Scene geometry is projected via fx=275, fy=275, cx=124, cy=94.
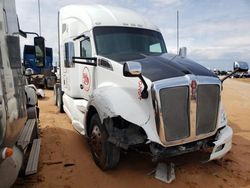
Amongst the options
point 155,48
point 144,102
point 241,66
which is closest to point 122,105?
point 144,102

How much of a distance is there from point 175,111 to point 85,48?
2.98 metres

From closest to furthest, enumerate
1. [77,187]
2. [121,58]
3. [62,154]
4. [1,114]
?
1. [1,114]
2. [77,187]
3. [121,58]
4. [62,154]

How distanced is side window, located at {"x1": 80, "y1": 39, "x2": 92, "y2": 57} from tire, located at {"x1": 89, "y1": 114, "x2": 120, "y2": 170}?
5.43 ft

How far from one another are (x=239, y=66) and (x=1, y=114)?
13.0ft

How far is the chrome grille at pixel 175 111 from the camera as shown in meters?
4.05

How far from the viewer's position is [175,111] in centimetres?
412

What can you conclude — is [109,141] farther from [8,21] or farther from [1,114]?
[8,21]

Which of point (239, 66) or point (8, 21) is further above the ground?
point (8, 21)

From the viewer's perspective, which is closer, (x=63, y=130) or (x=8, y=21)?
(x=8, y=21)

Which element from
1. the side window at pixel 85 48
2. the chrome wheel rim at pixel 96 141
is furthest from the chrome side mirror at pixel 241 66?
the side window at pixel 85 48

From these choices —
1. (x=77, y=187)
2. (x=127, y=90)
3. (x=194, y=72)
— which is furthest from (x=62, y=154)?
(x=194, y=72)

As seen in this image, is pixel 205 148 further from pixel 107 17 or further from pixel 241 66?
pixel 107 17

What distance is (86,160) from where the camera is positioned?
5.34 meters

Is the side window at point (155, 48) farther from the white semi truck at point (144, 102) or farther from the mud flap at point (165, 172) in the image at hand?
the mud flap at point (165, 172)
